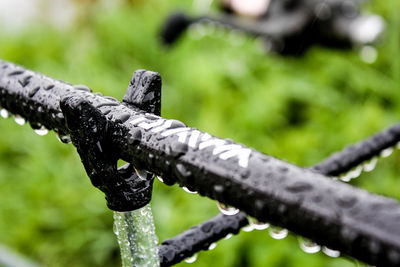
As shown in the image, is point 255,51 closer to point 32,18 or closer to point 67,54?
point 67,54

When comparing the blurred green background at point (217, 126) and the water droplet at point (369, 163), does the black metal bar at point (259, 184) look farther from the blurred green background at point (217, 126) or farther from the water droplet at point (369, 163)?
the blurred green background at point (217, 126)

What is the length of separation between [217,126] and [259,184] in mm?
1784

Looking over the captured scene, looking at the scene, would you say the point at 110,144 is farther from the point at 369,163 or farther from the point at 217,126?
the point at 217,126

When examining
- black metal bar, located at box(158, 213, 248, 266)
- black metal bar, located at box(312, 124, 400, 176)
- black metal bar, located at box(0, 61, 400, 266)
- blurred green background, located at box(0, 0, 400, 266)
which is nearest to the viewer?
black metal bar, located at box(0, 61, 400, 266)

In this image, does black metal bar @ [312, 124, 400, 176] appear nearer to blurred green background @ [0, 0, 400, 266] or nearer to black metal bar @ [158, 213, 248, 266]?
black metal bar @ [158, 213, 248, 266]

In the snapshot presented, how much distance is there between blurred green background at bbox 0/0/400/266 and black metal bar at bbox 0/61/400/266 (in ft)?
4.33

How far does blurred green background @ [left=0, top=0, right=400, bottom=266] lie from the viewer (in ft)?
6.04

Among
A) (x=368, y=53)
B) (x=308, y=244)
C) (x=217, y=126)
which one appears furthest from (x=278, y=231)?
(x=368, y=53)

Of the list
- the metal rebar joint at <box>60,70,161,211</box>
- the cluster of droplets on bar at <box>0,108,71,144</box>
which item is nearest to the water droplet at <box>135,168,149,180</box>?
the metal rebar joint at <box>60,70,161,211</box>

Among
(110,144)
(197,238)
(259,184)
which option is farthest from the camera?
(197,238)

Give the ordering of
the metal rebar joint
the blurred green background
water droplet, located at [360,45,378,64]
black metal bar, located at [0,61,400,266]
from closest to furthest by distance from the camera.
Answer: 1. black metal bar, located at [0,61,400,266]
2. the metal rebar joint
3. the blurred green background
4. water droplet, located at [360,45,378,64]

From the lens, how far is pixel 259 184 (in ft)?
0.91

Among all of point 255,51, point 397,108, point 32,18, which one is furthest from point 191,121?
point 32,18

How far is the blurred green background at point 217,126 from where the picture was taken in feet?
6.04
